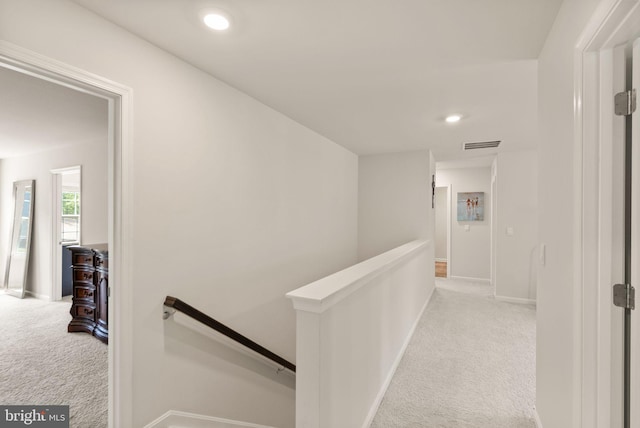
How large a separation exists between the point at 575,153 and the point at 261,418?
3006 millimetres

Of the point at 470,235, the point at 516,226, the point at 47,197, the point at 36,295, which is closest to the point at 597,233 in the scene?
the point at 516,226

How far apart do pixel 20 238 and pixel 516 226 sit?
827 cm

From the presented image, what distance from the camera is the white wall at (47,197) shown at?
4.11 m

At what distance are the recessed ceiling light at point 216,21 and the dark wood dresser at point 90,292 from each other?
2.70m

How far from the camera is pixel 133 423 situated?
164 centimetres

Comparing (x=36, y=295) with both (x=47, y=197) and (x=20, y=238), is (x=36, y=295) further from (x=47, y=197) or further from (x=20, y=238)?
(x=47, y=197)

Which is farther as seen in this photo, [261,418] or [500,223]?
[500,223]

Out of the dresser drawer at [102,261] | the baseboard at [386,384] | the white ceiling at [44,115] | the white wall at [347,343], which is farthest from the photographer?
the dresser drawer at [102,261]

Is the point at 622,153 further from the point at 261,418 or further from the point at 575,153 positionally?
the point at 261,418

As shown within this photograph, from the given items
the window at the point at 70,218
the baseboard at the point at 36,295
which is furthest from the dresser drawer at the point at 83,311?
the window at the point at 70,218

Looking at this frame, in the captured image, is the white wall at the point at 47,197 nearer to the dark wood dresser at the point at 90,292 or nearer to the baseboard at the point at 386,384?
the dark wood dresser at the point at 90,292

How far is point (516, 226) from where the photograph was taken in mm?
4605

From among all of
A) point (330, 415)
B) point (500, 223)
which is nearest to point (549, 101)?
point (330, 415)

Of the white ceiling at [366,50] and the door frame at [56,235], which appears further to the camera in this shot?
the door frame at [56,235]
